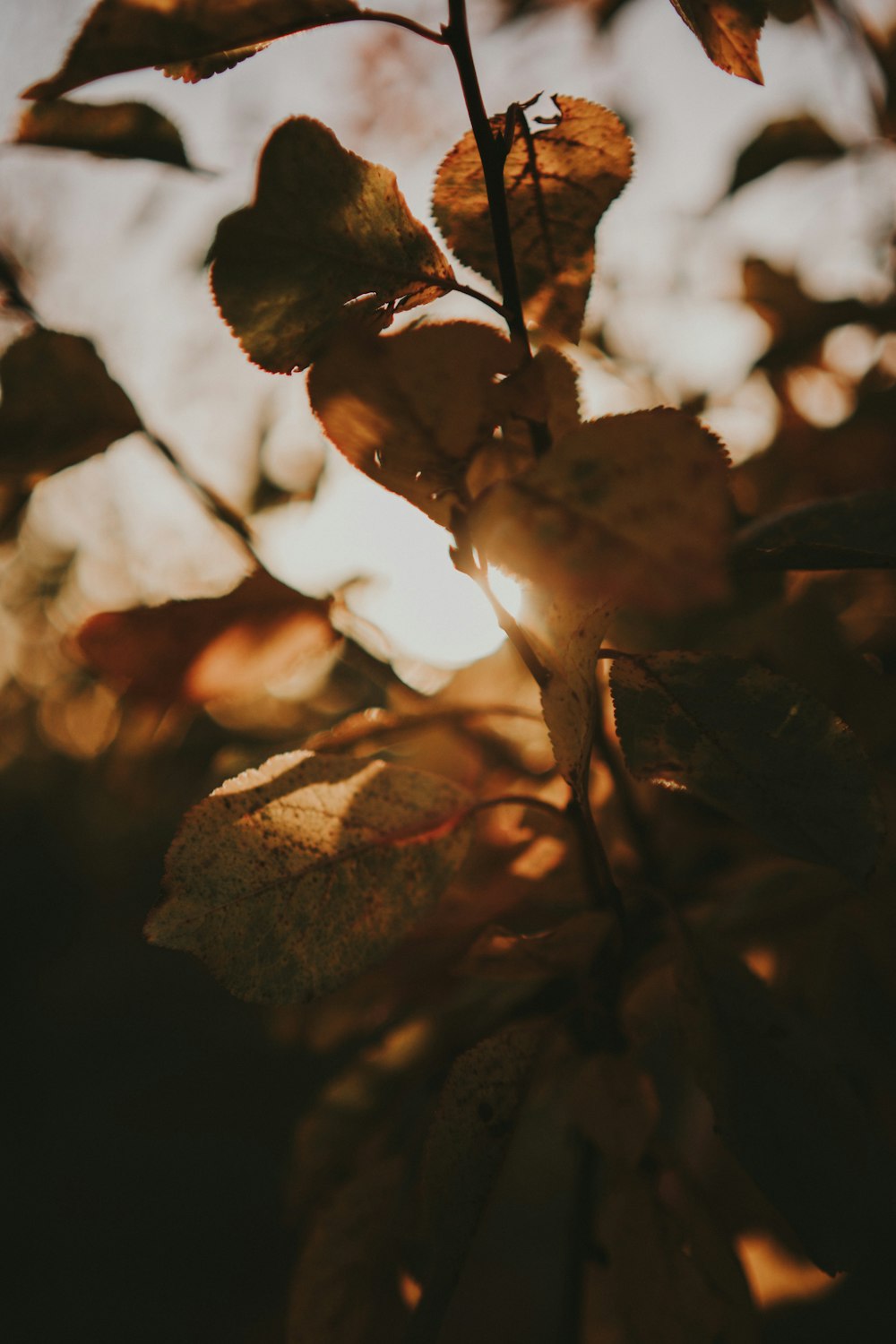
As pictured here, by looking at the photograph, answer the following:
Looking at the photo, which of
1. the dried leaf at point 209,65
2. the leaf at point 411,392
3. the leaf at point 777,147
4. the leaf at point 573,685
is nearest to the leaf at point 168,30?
the dried leaf at point 209,65

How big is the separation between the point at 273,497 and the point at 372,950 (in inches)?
29.9

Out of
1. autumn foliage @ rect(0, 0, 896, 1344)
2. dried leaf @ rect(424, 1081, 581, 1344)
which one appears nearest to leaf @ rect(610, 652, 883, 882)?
autumn foliage @ rect(0, 0, 896, 1344)

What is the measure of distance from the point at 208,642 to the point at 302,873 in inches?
8.0

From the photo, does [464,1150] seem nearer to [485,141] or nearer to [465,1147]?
[465,1147]

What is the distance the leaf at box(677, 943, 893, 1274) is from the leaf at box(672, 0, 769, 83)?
0.37m

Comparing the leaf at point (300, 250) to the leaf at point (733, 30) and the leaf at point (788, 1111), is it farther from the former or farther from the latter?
the leaf at point (788, 1111)

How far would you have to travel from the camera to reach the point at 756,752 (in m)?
0.32

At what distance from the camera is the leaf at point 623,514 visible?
25 centimetres

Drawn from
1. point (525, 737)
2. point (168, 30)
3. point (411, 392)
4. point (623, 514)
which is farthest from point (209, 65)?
point (525, 737)

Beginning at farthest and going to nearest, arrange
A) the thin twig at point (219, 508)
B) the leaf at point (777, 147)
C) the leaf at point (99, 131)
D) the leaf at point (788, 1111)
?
the leaf at point (777, 147), the thin twig at point (219, 508), the leaf at point (99, 131), the leaf at point (788, 1111)

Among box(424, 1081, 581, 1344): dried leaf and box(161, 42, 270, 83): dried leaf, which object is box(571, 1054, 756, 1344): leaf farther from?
box(424, 1081, 581, 1344): dried leaf

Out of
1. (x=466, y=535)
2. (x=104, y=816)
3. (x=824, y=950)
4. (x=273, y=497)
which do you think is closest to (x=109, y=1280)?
(x=104, y=816)

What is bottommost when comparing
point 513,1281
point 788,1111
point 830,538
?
point 513,1281

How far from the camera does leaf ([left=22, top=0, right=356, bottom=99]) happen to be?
1.01 ft
